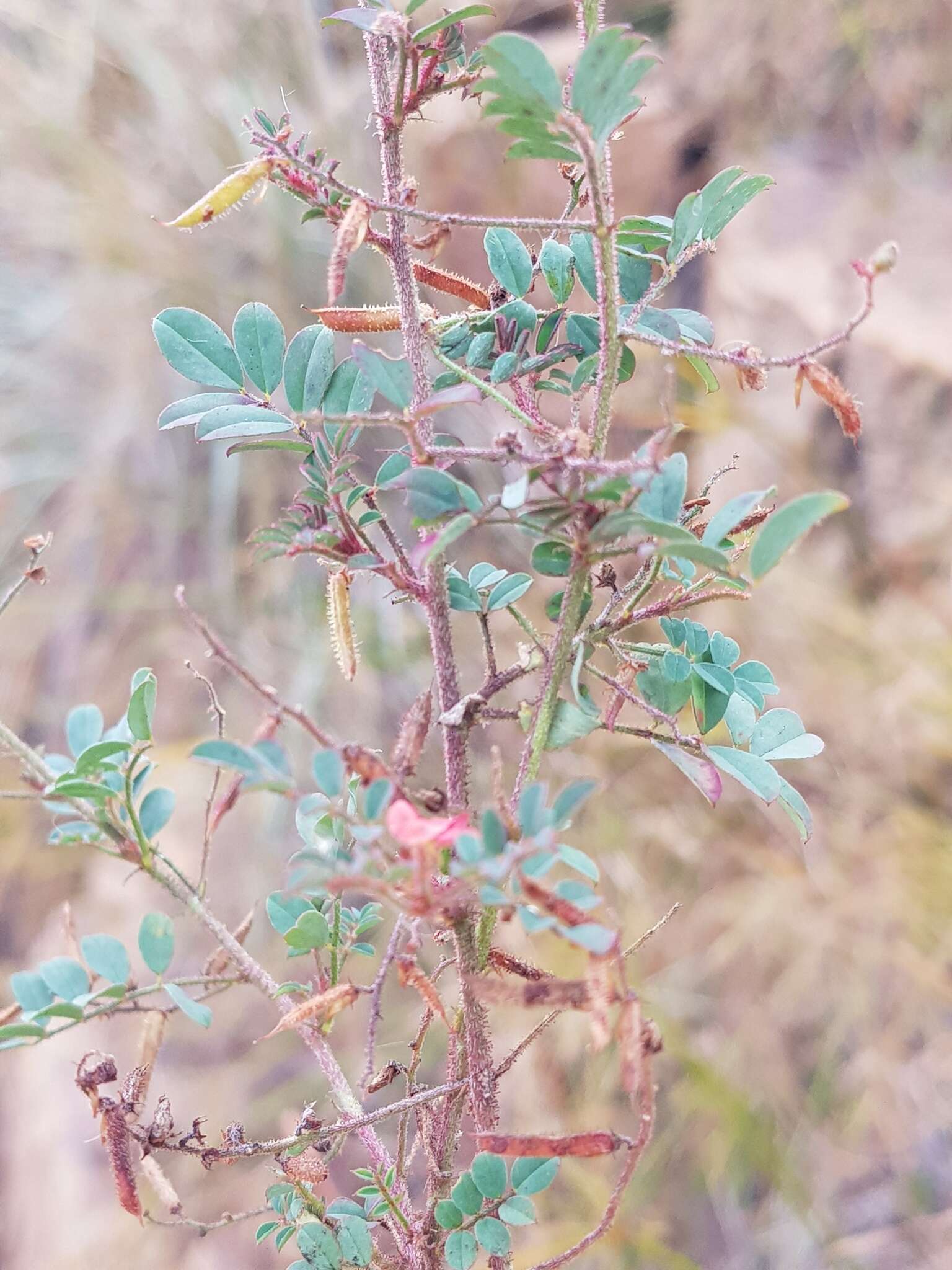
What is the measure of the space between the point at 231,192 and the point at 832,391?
0.16m

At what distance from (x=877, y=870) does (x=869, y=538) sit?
59 centimetres

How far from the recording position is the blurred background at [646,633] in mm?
1232

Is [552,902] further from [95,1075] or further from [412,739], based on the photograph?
[95,1075]

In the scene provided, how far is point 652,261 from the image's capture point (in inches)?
11.4

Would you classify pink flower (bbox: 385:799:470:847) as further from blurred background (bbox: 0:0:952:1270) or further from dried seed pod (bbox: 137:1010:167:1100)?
blurred background (bbox: 0:0:952:1270)

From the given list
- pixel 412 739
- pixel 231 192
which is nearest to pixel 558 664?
pixel 412 739

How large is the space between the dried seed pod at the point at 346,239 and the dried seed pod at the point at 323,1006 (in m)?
0.18

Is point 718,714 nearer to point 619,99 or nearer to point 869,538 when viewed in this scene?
point 619,99

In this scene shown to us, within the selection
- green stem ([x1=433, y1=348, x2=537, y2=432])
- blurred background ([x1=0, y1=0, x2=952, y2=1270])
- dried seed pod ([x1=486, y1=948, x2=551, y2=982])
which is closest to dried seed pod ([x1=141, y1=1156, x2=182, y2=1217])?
dried seed pod ([x1=486, y1=948, x2=551, y2=982])

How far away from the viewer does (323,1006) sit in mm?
258

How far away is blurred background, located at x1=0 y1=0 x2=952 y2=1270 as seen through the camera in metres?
1.23

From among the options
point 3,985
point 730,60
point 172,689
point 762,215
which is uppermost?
point 730,60

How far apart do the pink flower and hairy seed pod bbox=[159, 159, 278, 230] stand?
5.9 inches

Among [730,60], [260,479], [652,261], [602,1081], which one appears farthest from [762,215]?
[652,261]
